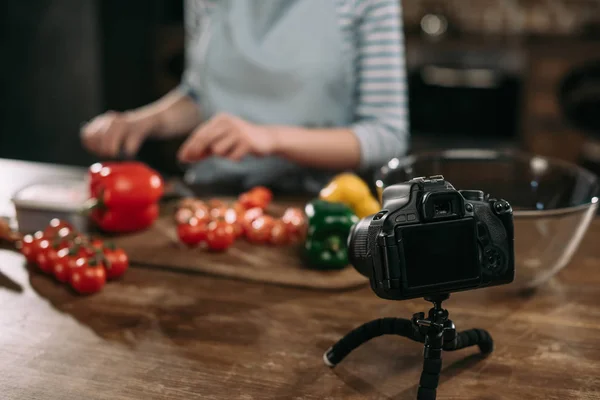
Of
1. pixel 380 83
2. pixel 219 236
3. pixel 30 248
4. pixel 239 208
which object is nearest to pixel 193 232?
pixel 219 236

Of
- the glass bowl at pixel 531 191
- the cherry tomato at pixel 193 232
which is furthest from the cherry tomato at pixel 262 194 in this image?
the glass bowl at pixel 531 191

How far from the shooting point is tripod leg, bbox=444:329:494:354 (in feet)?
2.84

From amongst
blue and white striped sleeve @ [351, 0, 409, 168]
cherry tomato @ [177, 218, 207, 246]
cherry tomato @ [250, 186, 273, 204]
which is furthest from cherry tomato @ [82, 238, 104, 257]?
blue and white striped sleeve @ [351, 0, 409, 168]

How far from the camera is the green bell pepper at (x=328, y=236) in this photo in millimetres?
1158

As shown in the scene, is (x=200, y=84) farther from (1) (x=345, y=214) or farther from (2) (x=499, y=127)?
(2) (x=499, y=127)

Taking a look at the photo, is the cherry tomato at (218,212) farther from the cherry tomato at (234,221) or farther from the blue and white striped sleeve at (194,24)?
the blue and white striped sleeve at (194,24)

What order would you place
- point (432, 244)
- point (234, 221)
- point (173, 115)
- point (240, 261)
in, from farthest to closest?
1. point (173, 115)
2. point (234, 221)
3. point (240, 261)
4. point (432, 244)

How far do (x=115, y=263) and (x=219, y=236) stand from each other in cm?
18

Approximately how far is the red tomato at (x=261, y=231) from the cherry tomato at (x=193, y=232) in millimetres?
87

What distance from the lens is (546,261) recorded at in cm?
107

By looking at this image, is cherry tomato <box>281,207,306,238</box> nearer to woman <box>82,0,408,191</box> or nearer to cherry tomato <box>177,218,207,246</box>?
cherry tomato <box>177,218,207,246</box>

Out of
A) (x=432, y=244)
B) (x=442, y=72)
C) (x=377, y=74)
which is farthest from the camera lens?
(x=442, y=72)

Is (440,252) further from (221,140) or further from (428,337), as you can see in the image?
(221,140)

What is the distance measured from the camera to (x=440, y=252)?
73cm
